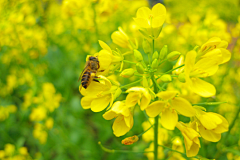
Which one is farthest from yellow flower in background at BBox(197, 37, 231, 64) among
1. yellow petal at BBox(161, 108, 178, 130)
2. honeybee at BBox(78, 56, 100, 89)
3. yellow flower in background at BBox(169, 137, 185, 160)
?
yellow flower in background at BBox(169, 137, 185, 160)

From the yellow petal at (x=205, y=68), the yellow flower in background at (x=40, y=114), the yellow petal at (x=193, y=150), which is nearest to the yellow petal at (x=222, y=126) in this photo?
the yellow petal at (x=193, y=150)

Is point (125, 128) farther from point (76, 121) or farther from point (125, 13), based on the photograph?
point (125, 13)

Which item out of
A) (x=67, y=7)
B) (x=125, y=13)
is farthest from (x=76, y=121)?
(x=125, y=13)

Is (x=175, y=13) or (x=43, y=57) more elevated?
(x=175, y=13)

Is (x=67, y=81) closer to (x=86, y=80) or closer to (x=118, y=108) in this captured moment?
(x=86, y=80)

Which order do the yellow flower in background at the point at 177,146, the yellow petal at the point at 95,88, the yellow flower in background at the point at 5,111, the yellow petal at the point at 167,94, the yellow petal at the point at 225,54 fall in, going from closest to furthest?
the yellow petal at the point at 167,94
the yellow petal at the point at 225,54
the yellow petal at the point at 95,88
the yellow flower in background at the point at 177,146
the yellow flower in background at the point at 5,111

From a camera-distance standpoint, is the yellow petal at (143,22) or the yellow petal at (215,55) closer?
the yellow petal at (215,55)

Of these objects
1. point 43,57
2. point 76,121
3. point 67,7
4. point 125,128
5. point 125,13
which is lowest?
point 125,128

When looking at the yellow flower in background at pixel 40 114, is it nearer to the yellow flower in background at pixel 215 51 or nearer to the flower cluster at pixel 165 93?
the flower cluster at pixel 165 93
